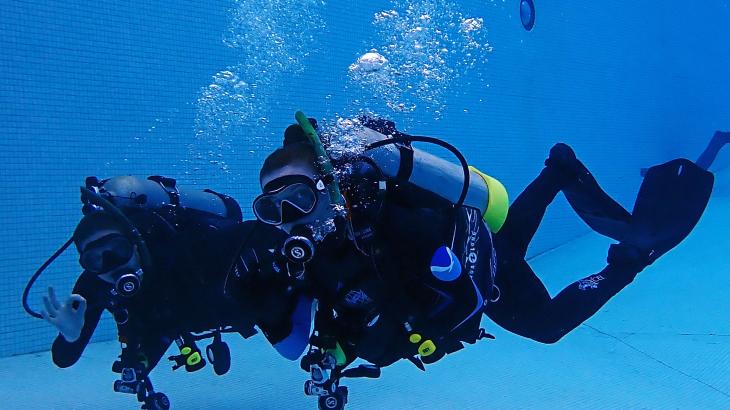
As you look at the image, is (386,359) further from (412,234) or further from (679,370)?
(679,370)

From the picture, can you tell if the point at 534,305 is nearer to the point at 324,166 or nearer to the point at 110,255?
the point at 324,166

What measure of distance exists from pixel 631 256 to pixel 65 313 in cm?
306

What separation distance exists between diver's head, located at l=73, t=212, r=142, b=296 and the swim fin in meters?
2.79

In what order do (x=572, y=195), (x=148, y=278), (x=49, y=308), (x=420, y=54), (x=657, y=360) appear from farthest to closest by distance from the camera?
(x=420, y=54) < (x=657, y=360) < (x=572, y=195) < (x=148, y=278) < (x=49, y=308)

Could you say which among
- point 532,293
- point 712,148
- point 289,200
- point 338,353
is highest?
point 712,148

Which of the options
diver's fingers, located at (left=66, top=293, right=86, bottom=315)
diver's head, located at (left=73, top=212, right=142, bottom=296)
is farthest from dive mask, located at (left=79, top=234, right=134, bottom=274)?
diver's fingers, located at (left=66, top=293, right=86, bottom=315)

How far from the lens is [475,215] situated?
2309 millimetres

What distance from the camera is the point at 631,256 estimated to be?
302 centimetres

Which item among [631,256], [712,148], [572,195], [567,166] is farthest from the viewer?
[712,148]

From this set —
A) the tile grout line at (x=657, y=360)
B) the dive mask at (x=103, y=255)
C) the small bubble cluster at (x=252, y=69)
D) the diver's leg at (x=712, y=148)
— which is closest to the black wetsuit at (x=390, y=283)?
the dive mask at (x=103, y=255)

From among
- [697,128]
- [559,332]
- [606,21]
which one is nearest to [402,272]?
[559,332]

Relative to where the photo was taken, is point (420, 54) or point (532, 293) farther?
point (420, 54)

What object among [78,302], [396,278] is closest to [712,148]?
[396,278]

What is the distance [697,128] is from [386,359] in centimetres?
1234
